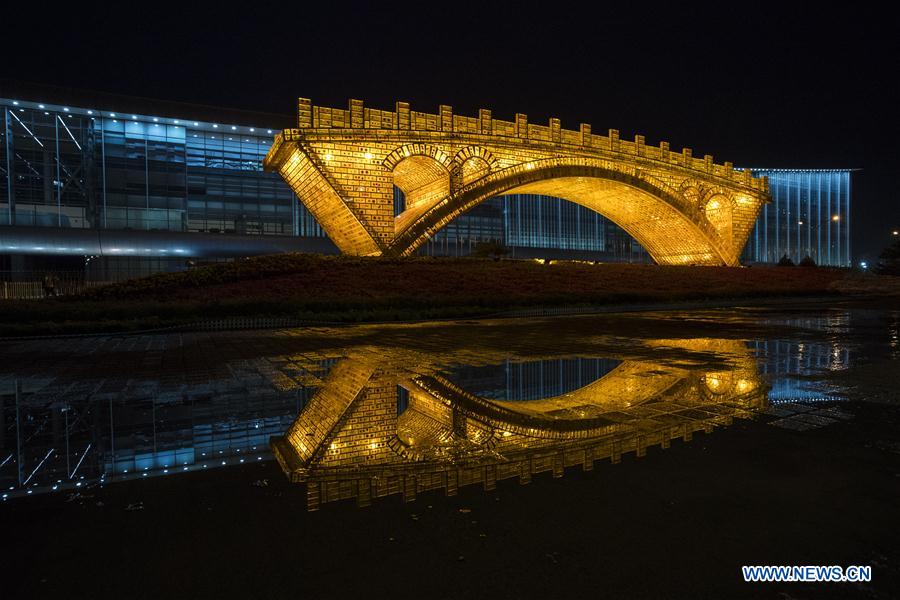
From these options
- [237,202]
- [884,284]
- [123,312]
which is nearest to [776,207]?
[884,284]

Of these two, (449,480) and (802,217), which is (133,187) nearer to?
(449,480)

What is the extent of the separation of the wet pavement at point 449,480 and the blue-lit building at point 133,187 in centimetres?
3464

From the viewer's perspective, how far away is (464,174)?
96.0 ft

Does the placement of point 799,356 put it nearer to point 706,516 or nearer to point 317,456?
point 706,516

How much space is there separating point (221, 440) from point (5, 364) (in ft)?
22.5

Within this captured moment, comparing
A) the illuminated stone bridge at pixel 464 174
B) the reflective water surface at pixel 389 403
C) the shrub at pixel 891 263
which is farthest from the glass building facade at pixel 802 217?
the reflective water surface at pixel 389 403

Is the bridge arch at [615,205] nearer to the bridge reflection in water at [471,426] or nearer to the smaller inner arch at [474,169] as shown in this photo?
the smaller inner arch at [474,169]

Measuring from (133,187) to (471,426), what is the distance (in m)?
46.0

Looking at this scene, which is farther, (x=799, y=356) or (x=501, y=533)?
(x=799, y=356)

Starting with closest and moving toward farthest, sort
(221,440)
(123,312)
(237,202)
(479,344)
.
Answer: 1. (221,440)
2. (479,344)
3. (123,312)
4. (237,202)

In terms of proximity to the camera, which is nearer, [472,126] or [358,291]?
[358,291]

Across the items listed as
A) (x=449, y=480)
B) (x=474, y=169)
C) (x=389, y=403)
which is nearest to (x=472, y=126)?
(x=474, y=169)

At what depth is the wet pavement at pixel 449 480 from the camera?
7.77ft

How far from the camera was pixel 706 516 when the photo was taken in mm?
2873
